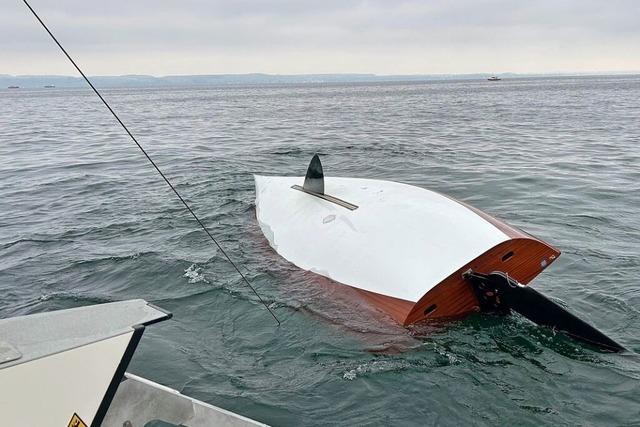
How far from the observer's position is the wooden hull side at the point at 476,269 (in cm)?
701

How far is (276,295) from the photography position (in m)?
8.71

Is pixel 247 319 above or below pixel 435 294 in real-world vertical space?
below

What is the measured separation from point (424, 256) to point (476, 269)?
0.74 meters

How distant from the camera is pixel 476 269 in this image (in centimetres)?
716

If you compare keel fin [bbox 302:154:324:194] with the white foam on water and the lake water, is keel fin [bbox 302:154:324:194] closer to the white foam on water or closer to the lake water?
the lake water

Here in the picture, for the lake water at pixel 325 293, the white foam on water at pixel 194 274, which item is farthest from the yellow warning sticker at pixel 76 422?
the white foam on water at pixel 194 274

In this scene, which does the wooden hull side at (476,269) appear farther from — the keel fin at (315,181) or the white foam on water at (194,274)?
the white foam on water at (194,274)

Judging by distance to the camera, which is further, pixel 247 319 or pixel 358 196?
pixel 358 196

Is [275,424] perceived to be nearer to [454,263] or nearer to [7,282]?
[454,263]

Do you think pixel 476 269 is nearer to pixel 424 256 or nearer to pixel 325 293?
pixel 424 256

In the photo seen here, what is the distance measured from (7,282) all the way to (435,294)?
26.9ft

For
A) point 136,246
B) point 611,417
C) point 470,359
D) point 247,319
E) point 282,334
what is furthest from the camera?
point 136,246

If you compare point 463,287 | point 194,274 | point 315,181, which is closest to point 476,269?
point 463,287

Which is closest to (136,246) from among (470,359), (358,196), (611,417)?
(358,196)
